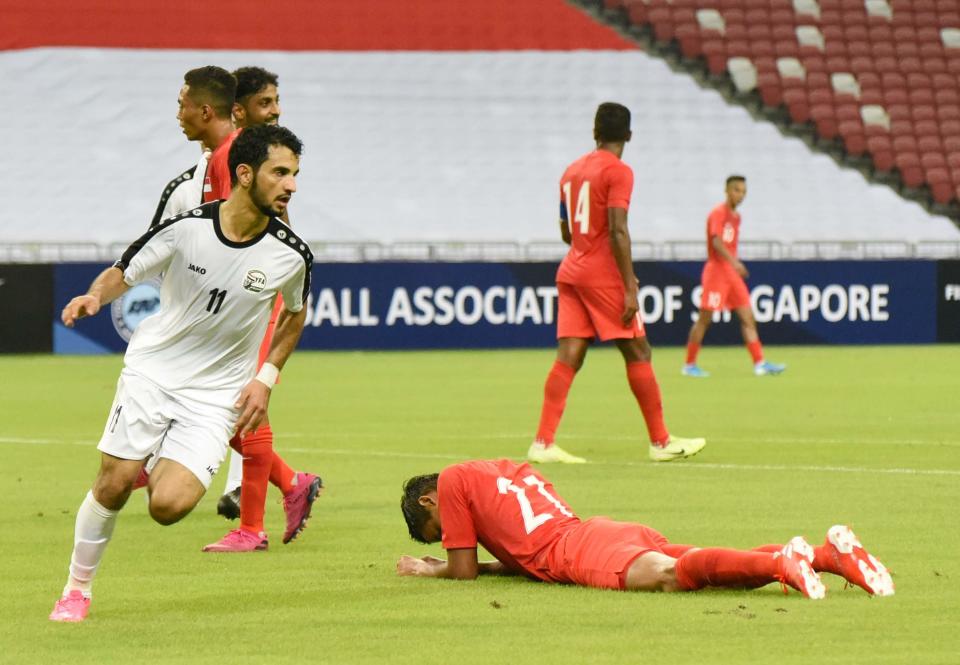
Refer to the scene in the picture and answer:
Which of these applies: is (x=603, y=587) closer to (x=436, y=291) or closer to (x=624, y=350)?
(x=624, y=350)

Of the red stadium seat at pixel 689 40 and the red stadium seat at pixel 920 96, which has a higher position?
the red stadium seat at pixel 689 40

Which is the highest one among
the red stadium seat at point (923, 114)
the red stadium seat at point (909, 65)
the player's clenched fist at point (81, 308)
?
the red stadium seat at point (909, 65)

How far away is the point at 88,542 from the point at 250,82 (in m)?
3.07

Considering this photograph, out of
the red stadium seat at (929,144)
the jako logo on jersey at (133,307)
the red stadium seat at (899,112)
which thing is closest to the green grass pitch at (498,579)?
the jako logo on jersey at (133,307)

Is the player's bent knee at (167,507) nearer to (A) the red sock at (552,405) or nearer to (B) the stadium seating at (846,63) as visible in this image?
(A) the red sock at (552,405)

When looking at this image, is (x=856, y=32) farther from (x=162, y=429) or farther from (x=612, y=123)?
(x=162, y=429)

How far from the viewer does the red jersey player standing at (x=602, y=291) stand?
38.3 ft

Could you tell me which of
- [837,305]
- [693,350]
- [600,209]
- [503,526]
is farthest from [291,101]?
[503,526]

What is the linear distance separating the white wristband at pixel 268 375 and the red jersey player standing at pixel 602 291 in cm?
482

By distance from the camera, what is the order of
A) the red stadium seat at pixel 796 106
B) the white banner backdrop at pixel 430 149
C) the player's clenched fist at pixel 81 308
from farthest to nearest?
the red stadium seat at pixel 796 106
the white banner backdrop at pixel 430 149
the player's clenched fist at pixel 81 308

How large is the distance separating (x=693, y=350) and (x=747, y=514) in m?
10.9

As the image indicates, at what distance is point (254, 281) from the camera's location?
22.2 feet

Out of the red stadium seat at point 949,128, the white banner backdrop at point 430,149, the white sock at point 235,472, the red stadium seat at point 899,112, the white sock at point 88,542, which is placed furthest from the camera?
the red stadium seat at point 899,112

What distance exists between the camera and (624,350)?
11.9m
